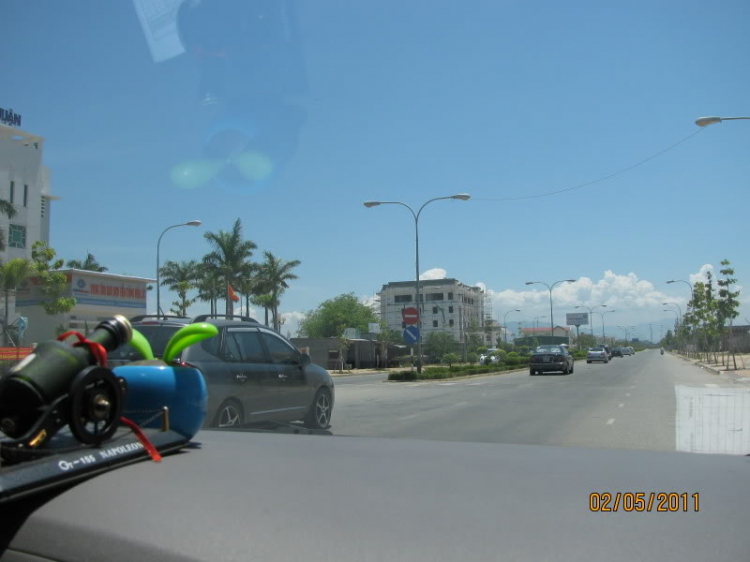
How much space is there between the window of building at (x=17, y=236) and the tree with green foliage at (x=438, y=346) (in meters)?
40.8

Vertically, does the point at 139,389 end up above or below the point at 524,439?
above

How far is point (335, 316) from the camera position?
305 feet

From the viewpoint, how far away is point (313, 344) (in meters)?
52.6

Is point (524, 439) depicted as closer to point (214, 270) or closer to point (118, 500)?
point (118, 500)

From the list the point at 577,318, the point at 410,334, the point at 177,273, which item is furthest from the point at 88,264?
the point at 577,318

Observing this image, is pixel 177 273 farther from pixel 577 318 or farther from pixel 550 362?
pixel 577 318

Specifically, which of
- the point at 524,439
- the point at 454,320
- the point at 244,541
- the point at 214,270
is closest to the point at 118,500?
the point at 244,541

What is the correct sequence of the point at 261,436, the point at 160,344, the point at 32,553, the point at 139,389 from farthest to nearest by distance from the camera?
the point at 160,344 → the point at 261,436 → the point at 139,389 → the point at 32,553

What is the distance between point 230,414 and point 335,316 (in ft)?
282

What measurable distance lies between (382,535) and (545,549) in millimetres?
436

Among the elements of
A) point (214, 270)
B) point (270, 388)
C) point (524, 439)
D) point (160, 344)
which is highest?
point (214, 270)

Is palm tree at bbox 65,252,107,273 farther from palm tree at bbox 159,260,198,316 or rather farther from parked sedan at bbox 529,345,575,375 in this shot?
parked sedan at bbox 529,345,575,375
